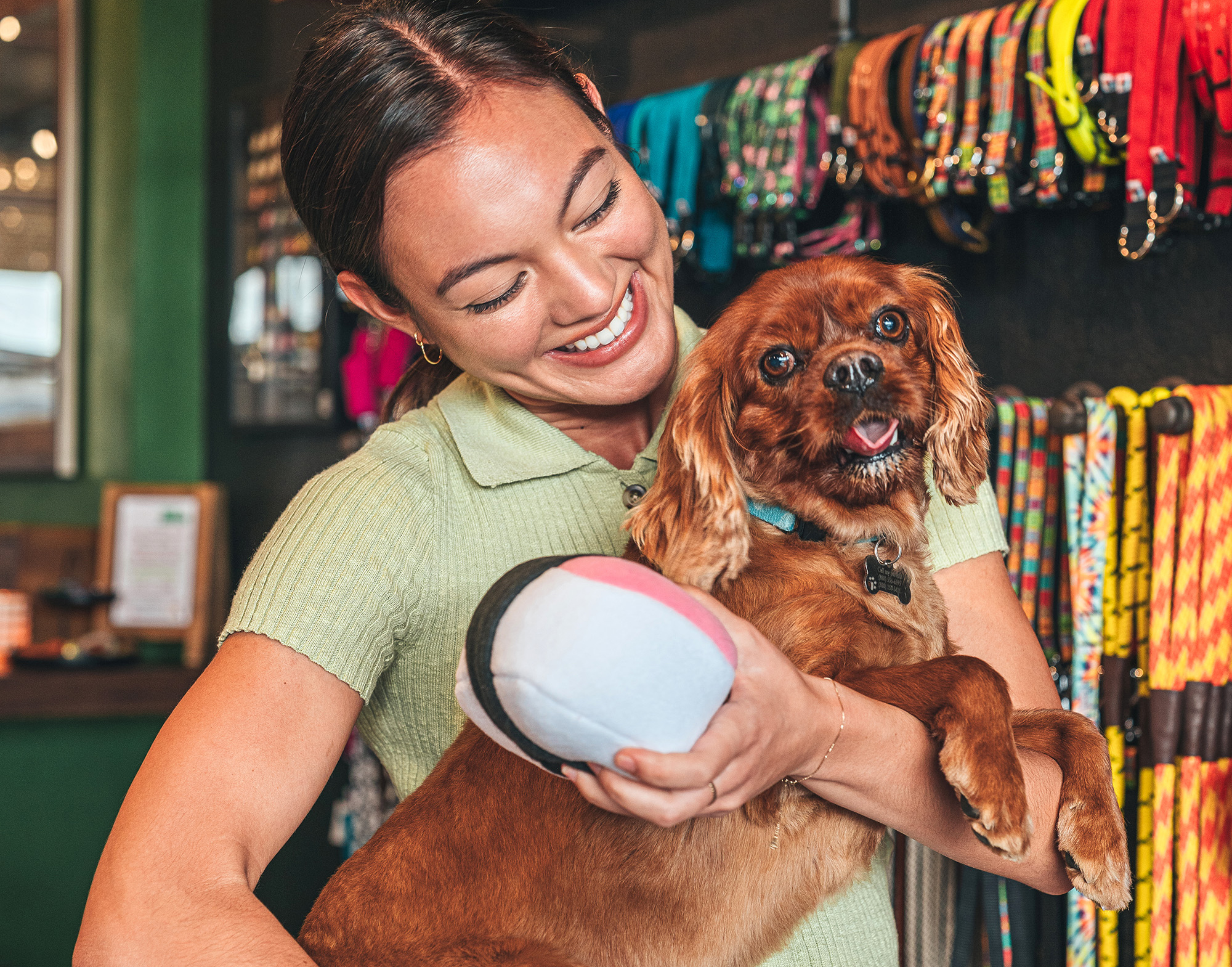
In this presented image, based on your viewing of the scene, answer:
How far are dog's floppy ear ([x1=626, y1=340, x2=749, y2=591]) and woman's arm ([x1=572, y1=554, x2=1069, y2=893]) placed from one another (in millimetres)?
262

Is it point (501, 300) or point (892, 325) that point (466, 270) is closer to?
point (501, 300)

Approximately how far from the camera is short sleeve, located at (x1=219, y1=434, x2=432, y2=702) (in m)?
1.22

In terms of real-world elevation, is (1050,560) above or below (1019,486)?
below

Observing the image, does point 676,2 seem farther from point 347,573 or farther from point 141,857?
point 141,857

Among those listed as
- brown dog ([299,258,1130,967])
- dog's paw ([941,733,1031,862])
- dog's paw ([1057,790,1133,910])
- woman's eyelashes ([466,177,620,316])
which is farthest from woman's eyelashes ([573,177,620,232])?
dog's paw ([1057,790,1133,910])

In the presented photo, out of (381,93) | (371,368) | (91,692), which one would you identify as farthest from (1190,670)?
(91,692)

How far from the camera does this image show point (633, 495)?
1.53 m

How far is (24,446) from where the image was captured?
17.2 ft

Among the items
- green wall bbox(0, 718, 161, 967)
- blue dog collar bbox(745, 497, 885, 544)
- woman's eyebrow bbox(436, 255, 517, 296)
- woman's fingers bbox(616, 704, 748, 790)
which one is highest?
woman's eyebrow bbox(436, 255, 517, 296)

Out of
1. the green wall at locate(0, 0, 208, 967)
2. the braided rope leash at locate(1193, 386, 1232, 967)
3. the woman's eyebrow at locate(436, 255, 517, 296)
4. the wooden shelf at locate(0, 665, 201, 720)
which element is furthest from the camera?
the green wall at locate(0, 0, 208, 967)

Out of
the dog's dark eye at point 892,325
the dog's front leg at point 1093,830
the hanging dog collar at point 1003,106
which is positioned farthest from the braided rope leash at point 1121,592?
the dog's front leg at point 1093,830

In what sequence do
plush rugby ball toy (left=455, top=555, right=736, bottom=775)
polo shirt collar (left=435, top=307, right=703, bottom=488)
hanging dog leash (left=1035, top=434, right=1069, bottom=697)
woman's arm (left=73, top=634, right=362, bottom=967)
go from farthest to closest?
hanging dog leash (left=1035, top=434, right=1069, bottom=697) < polo shirt collar (left=435, top=307, right=703, bottom=488) < woman's arm (left=73, top=634, right=362, bottom=967) < plush rugby ball toy (left=455, top=555, right=736, bottom=775)

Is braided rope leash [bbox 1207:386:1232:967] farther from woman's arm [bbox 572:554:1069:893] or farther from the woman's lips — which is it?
the woman's lips

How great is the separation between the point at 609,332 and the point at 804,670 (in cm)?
45
